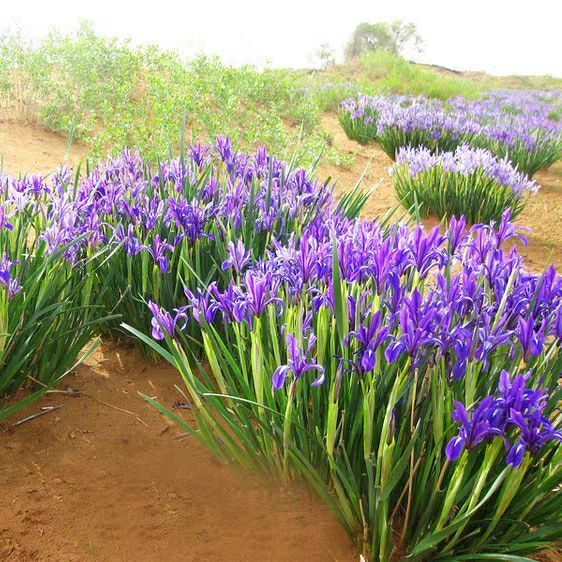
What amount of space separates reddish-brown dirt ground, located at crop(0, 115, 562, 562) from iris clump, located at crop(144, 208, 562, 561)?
0.38ft

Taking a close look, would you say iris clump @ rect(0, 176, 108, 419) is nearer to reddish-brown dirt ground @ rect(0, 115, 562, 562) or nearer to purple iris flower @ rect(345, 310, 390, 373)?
reddish-brown dirt ground @ rect(0, 115, 562, 562)

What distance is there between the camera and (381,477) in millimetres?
1416

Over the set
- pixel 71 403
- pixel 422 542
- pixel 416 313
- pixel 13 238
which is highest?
pixel 416 313

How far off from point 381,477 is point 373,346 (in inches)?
12.3

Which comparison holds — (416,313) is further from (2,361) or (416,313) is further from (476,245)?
(2,361)

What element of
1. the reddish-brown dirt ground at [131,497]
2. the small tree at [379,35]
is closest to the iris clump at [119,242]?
the reddish-brown dirt ground at [131,497]

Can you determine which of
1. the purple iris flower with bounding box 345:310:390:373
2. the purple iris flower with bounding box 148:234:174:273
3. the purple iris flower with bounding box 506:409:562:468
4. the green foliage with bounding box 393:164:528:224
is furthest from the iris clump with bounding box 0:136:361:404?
the green foliage with bounding box 393:164:528:224

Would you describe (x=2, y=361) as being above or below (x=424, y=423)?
below

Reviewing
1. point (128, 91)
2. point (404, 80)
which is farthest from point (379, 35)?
point (128, 91)

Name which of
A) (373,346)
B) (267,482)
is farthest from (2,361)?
(373,346)

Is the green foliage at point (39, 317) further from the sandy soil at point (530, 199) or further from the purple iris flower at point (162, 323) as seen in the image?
the sandy soil at point (530, 199)

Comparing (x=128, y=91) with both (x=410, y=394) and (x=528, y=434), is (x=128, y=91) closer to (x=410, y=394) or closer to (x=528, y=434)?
(x=410, y=394)

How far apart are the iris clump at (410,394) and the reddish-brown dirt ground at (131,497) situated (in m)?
0.11

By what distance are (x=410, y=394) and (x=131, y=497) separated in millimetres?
914
